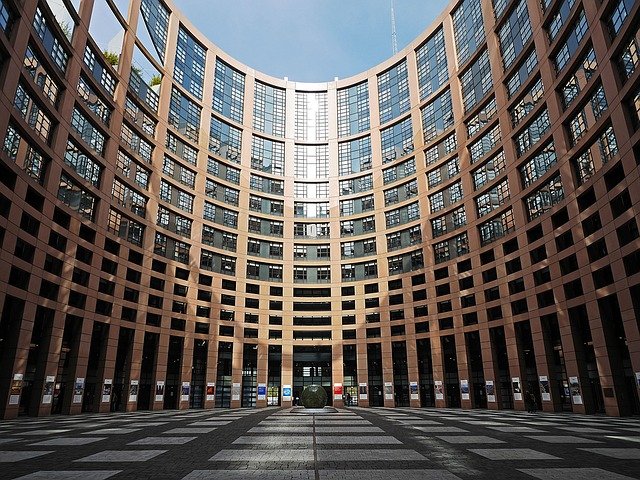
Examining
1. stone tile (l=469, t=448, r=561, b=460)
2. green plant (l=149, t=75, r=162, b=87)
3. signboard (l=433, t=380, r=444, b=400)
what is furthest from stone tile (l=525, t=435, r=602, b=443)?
green plant (l=149, t=75, r=162, b=87)

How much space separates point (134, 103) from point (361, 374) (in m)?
53.7

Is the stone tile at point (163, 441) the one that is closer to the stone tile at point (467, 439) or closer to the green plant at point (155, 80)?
the stone tile at point (467, 439)

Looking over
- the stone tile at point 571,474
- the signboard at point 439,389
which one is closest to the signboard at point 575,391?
the signboard at point 439,389

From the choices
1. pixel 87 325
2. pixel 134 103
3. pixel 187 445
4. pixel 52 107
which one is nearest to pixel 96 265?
pixel 87 325

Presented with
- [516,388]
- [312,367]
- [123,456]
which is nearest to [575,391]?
[516,388]

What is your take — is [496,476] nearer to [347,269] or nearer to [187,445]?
[187,445]

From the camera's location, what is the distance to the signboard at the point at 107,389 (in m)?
48.9

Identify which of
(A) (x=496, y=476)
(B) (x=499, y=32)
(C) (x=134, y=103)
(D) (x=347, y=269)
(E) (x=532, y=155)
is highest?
(B) (x=499, y=32)

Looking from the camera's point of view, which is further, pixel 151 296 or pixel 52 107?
pixel 151 296

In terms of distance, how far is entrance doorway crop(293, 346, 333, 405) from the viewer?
248 feet

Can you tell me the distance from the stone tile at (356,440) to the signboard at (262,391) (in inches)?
2125

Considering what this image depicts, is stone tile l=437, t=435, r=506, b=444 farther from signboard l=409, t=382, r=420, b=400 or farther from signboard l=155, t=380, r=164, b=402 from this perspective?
signboard l=409, t=382, r=420, b=400

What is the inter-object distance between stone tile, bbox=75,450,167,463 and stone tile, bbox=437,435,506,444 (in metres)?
11.4

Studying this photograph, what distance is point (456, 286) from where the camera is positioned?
63.0 metres
